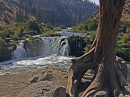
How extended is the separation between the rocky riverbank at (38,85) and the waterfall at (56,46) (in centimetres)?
2724

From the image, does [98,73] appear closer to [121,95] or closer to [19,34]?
[121,95]

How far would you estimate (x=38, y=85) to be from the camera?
11617mm

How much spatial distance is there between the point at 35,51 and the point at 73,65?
35.0 m

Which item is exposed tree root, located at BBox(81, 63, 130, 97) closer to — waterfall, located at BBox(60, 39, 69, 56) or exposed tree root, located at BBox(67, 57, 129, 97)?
exposed tree root, located at BBox(67, 57, 129, 97)

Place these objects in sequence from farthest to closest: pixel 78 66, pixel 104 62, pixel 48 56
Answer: pixel 48 56 → pixel 78 66 → pixel 104 62

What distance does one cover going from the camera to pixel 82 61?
55.1 feet

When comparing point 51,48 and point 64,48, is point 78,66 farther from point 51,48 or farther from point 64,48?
point 51,48

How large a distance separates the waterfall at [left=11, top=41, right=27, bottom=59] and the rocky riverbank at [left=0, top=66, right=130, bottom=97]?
23.6m

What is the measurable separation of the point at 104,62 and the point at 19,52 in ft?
110

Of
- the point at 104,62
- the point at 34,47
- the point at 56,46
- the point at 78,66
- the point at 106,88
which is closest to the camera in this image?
the point at 106,88

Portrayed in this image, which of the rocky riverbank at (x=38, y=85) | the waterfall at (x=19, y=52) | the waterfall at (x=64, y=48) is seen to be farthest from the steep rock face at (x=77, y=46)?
the rocky riverbank at (x=38, y=85)

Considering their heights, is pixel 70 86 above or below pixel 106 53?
below

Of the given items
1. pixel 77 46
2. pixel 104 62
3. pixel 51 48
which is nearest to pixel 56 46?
pixel 51 48

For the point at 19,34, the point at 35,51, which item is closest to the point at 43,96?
Answer: the point at 35,51
